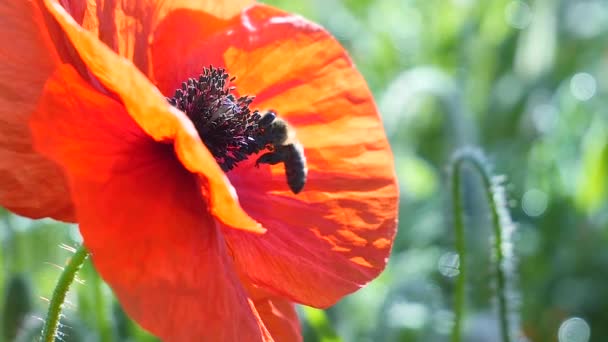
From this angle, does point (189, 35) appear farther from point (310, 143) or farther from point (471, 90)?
point (471, 90)

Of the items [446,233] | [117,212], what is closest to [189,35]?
[117,212]

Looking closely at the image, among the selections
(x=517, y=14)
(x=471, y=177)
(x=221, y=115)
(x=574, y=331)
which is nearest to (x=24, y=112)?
(x=221, y=115)

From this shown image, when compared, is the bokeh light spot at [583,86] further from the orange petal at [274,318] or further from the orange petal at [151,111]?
the orange petal at [151,111]

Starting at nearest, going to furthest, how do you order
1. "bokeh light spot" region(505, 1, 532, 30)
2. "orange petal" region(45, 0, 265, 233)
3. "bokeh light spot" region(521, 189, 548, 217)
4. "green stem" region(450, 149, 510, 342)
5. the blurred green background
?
"orange petal" region(45, 0, 265, 233) < "green stem" region(450, 149, 510, 342) < the blurred green background < "bokeh light spot" region(521, 189, 548, 217) < "bokeh light spot" region(505, 1, 532, 30)

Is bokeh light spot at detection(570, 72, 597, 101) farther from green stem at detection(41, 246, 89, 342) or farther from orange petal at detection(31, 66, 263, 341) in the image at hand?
green stem at detection(41, 246, 89, 342)

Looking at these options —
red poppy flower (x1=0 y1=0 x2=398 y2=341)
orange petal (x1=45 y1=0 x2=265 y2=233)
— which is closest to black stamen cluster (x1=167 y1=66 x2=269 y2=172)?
red poppy flower (x1=0 y1=0 x2=398 y2=341)

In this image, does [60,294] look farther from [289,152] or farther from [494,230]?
[494,230]
